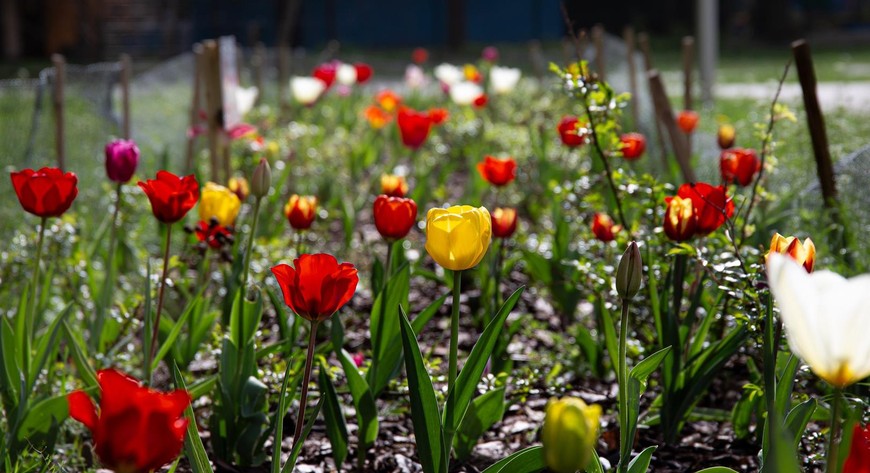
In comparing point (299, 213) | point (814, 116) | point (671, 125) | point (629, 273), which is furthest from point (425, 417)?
point (671, 125)

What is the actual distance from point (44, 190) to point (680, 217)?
1.31m

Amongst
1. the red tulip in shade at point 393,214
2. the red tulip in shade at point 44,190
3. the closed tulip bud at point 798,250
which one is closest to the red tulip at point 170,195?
the red tulip in shade at point 44,190

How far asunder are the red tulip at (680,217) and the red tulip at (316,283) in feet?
2.78

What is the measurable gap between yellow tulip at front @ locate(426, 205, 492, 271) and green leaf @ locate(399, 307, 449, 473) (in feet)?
0.41

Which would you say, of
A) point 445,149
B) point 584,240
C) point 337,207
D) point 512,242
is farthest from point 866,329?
point 445,149

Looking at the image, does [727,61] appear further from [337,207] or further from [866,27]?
[337,207]

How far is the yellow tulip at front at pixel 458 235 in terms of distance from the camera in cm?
175

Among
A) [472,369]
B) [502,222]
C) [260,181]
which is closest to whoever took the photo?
[472,369]

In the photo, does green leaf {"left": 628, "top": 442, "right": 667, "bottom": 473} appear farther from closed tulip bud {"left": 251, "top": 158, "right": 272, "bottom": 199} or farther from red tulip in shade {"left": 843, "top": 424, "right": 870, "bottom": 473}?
closed tulip bud {"left": 251, "top": 158, "right": 272, "bottom": 199}

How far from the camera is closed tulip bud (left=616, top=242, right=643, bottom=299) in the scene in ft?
5.31

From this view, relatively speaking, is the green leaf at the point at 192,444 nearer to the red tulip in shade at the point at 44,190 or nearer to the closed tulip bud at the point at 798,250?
the red tulip in shade at the point at 44,190

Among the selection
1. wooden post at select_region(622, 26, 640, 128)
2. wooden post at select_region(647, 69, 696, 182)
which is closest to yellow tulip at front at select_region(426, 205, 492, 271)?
wooden post at select_region(647, 69, 696, 182)

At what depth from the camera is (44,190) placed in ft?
7.00

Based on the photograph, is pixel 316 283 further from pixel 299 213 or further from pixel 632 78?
pixel 632 78
